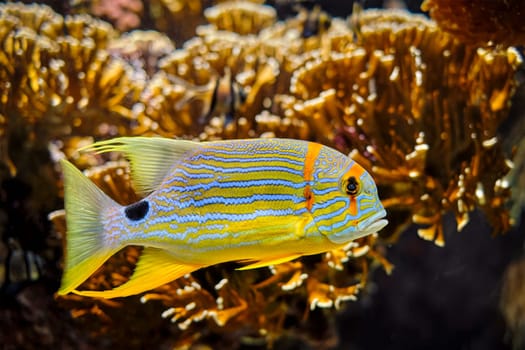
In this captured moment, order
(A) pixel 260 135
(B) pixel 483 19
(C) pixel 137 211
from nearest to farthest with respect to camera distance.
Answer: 1. (C) pixel 137 211
2. (B) pixel 483 19
3. (A) pixel 260 135

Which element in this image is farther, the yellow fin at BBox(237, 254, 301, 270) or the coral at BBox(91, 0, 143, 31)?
the coral at BBox(91, 0, 143, 31)

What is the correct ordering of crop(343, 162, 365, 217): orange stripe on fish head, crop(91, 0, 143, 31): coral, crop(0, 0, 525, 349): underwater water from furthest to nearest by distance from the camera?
crop(91, 0, 143, 31): coral, crop(0, 0, 525, 349): underwater water, crop(343, 162, 365, 217): orange stripe on fish head

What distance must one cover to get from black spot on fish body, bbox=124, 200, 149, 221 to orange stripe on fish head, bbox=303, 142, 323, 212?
0.65m

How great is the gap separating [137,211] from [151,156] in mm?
245

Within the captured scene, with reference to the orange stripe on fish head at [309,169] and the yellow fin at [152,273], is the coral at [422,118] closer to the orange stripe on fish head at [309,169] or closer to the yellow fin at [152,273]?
the orange stripe on fish head at [309,169]

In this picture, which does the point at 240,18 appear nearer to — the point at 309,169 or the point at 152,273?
the point at 309,169

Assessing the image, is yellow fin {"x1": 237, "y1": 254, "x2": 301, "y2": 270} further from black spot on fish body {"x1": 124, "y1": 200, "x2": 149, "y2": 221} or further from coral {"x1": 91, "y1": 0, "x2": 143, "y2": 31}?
coral {"x1": 91, "y1": 0, "x2": 143, "y2": 31}

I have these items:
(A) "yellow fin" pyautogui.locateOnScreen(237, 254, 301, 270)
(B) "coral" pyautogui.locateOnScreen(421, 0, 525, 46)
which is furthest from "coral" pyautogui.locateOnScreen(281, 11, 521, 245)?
(A) "yellow fin" pyautogui.locateOnScreen(237, 254, 301, 270)

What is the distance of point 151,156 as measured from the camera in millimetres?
1919

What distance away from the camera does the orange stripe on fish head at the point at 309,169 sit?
5.74ft

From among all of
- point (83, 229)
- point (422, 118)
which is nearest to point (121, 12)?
point (422, 118)

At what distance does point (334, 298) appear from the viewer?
2834 mm

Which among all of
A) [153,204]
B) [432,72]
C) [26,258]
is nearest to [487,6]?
[432,72]

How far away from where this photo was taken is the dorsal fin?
1901mm
